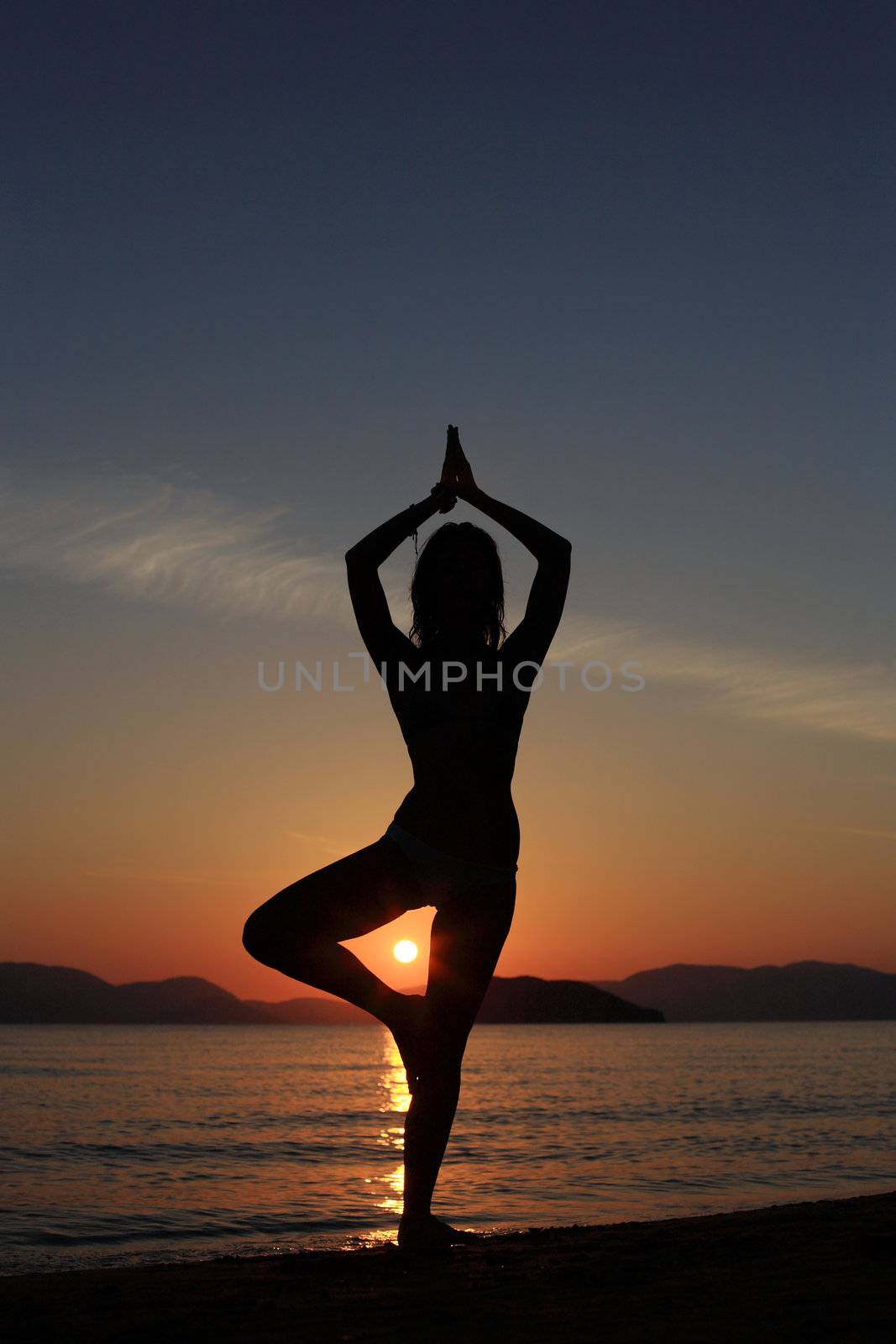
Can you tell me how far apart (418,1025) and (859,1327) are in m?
1.52

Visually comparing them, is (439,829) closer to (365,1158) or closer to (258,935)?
(258,935)

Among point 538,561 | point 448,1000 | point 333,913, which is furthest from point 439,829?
point 538,561

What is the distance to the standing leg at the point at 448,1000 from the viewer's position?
348cm

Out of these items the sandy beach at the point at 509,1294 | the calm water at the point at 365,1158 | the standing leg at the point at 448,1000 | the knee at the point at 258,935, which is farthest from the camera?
the calm water at the point at 365,1158

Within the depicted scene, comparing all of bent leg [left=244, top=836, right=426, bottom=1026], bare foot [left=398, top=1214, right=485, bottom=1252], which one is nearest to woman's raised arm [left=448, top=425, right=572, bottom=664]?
bent leg [left=244, top=836, right=426, bottom=1026]

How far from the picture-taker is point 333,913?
10.9 ft

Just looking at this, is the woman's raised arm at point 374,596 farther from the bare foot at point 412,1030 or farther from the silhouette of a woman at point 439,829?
the bare foot at point 412,1030

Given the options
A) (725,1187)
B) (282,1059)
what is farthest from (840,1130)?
(282,1059)

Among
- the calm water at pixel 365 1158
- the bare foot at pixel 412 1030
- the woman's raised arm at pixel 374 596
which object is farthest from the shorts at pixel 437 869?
the calm water at pixel 365 1158

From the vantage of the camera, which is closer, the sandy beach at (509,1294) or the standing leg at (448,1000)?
the sandy beach at (509,1294)

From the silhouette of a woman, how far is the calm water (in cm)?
588

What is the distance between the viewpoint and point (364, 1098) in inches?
1375

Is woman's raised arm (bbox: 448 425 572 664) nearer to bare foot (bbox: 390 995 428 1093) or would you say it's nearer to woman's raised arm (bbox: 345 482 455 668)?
woman's raised arm (bbox: 345 482 455 668)

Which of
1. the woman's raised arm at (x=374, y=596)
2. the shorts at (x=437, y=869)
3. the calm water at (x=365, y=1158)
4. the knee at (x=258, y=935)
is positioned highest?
the woman's raised arm at (x=374, y=596)
